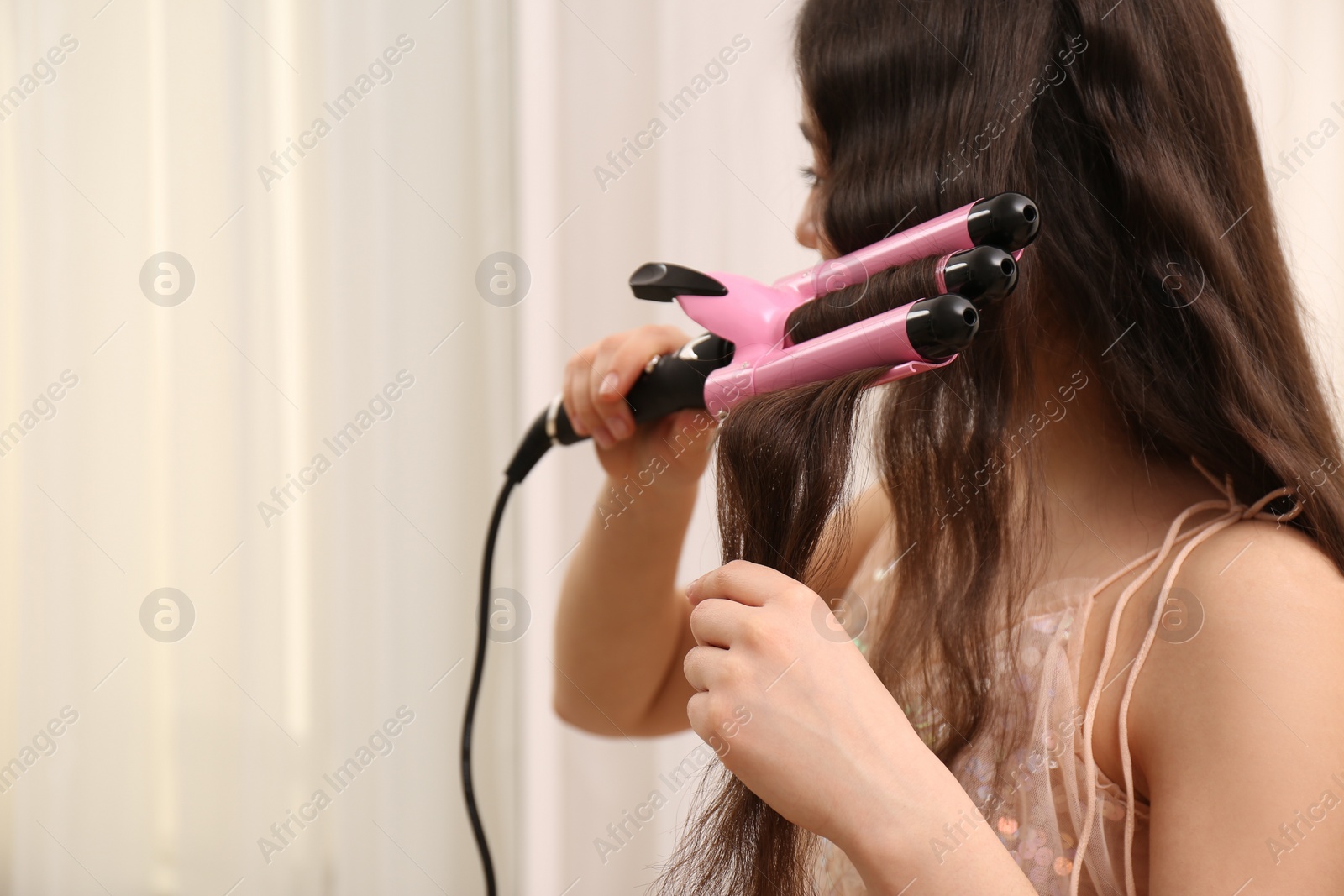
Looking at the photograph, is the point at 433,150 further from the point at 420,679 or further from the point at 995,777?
the point at 995,777

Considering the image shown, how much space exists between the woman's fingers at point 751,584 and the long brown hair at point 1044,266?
3 centimetres

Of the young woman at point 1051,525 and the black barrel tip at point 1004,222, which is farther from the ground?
A: the black barrel tip at point 1004,222

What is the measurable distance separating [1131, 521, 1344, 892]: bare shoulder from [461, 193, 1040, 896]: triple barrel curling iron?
0.20 metres

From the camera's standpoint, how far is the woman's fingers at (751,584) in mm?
402

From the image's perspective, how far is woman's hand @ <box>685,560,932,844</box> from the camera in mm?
381

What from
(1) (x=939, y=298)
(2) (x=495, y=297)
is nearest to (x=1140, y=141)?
(1) (x=939, y=298)
